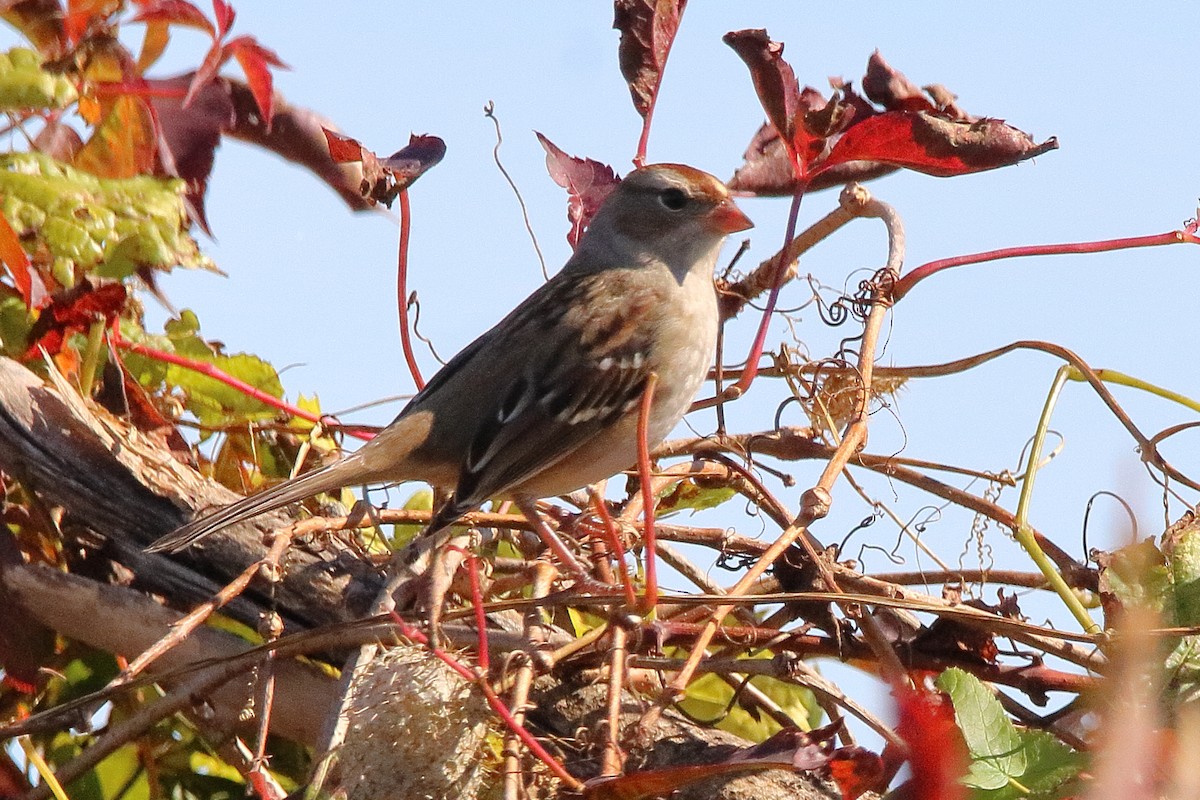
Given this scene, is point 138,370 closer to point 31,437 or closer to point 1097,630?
point 31,437

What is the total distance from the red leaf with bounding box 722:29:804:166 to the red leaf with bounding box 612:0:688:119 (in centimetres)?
A: 26

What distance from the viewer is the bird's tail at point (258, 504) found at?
199 cm

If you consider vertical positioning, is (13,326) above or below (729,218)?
below

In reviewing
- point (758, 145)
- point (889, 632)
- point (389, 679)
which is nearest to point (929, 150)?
point (758, 145)

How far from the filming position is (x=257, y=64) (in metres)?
2.28

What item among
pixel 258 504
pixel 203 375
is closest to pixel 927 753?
pixel 258 504

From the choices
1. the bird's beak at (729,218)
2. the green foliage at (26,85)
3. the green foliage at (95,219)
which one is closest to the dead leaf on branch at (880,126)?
the bird's beak at (729,218)

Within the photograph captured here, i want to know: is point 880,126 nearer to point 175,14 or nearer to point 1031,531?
point 1031,531

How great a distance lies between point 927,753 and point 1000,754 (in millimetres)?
765

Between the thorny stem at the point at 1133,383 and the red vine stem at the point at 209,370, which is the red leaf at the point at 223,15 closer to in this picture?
the red vine stem at the point at 209,370

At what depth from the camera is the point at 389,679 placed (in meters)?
1.52

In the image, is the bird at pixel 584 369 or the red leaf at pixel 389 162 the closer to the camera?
the red leaf at pixel 389 162

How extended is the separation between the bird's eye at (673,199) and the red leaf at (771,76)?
3.37 feet

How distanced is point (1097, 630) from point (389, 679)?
0.89 meters
